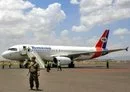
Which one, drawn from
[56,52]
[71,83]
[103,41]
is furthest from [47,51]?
[71,83]

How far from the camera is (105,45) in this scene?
64938 millimetres

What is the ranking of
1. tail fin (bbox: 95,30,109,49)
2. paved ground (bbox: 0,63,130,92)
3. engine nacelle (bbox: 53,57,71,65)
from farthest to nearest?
1. tail fin (bbox: 95,30,109,49)
2. engine nacelle (bbox: 53,57,71,65)
3. paved ground (bbox: 0,63,130,92)

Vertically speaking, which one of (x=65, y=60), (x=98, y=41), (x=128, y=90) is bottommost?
(x=128, y=90)

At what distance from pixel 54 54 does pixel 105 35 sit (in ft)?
47.6

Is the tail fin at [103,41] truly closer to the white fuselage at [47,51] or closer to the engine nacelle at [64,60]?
the white fuselage at [47,51]

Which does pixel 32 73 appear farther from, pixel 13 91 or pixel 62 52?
pixel 62 52

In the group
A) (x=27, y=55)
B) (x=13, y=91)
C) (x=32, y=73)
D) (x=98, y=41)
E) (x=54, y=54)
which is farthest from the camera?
(x=98, y=41)

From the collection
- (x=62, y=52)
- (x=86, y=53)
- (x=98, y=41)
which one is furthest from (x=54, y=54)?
(x=98, y=41)

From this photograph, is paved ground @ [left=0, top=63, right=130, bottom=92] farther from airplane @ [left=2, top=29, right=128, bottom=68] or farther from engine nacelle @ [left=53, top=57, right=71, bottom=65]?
engine nacelle @ [left=53, top=57, right=71, bottom=65]

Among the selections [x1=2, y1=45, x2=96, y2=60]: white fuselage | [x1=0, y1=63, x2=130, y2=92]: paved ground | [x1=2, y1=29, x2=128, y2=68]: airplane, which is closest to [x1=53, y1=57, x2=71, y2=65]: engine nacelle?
[x1=2, y1=29, x2=128, y2=68]: airplane

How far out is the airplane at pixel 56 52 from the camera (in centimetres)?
5100

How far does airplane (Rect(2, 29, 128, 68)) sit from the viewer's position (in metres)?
51.0

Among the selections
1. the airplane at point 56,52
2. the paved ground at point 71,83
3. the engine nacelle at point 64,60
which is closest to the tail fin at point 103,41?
the airplane at point 56,52

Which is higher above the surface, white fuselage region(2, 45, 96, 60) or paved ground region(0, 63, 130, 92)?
white fuselage region(2, 45, 96, 60)
